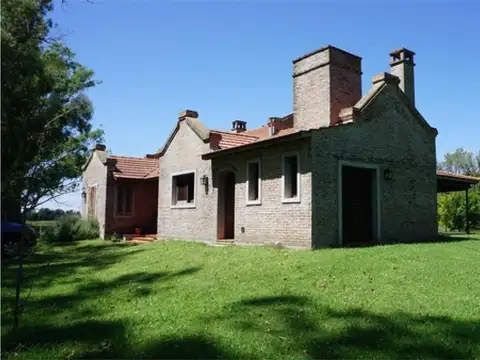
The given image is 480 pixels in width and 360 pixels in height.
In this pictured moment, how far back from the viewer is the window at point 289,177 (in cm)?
1367

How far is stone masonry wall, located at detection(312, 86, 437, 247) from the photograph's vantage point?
43.0 feet

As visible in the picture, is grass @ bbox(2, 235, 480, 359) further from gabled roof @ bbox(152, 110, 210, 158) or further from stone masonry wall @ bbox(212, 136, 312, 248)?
gabled roof @ bbox(152, 110, 210, 158)

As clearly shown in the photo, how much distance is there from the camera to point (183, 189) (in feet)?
64.0

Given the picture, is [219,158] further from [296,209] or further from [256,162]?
[296,209]

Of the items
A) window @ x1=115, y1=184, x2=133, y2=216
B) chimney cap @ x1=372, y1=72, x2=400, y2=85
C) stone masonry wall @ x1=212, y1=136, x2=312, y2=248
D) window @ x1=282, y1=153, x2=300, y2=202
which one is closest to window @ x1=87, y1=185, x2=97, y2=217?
window @ x1=115, y1=184, x2=133, y2=216

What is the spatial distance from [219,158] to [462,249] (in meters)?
8.93

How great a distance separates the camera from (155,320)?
661 cm

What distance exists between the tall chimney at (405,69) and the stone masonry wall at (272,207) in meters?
8.44

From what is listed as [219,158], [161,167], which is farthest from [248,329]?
[161,167]

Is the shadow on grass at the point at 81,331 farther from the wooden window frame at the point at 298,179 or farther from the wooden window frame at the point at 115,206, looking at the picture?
the wooden window frame at the point at 115,206

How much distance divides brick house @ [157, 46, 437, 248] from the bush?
6076mm

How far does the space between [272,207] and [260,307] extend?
23.5 feet

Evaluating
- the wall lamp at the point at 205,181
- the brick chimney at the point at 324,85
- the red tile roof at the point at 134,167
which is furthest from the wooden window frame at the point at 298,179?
the red tile roof at the point at 134,167

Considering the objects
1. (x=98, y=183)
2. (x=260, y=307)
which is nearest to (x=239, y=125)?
(x=98, y=183)
